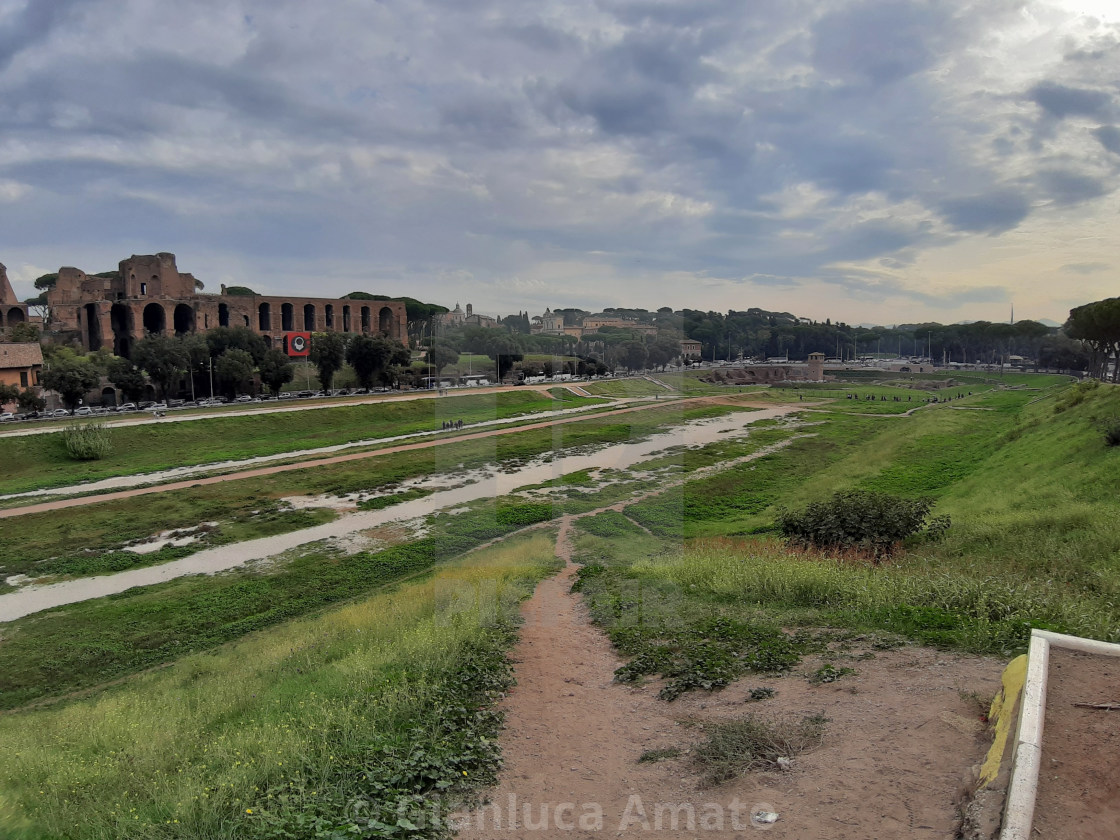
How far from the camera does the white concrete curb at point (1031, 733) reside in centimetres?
384

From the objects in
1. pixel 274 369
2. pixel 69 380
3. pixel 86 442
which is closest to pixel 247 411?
pixel 274 369

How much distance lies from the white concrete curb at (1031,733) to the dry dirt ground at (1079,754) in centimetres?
9

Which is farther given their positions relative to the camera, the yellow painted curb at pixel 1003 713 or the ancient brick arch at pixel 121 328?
the ancient brick arch at pixel 121 328

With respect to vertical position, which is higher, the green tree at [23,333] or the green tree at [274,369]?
the green tree at [23,333]

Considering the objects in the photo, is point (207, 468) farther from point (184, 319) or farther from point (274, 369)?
point (184, 319)

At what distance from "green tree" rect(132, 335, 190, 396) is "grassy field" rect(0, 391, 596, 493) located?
376 inches

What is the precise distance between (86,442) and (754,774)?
109ft

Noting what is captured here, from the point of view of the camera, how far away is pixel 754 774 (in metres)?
5.21

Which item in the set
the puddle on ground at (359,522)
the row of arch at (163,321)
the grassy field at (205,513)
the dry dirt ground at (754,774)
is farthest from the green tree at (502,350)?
the dry dirt ground at (754,774)

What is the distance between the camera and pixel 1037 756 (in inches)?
168

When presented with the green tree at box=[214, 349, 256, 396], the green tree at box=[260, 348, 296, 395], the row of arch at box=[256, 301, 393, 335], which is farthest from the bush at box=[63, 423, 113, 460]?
the row of arch at box=[256, 301, 393, 335]

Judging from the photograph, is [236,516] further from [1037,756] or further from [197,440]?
[1037,756]

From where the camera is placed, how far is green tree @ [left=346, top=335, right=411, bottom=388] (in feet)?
179

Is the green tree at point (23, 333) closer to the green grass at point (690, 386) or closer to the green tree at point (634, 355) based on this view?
the green grass at point (690, 386)
